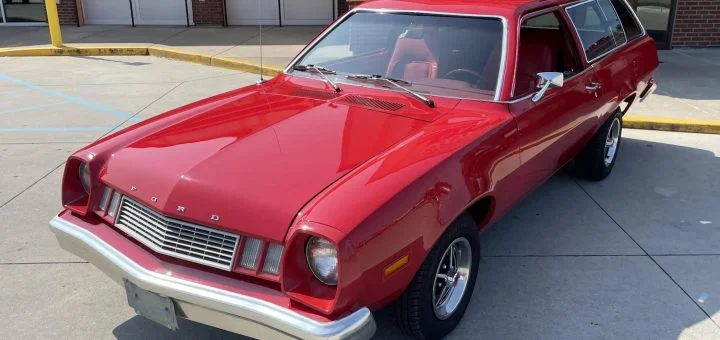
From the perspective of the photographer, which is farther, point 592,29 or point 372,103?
point 592,29

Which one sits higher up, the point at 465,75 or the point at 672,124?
the point at 465,75

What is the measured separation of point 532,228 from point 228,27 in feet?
37.3

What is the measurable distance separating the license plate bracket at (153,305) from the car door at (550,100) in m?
2.04

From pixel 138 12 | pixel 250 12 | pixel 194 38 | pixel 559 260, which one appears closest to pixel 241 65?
pixel 194 38

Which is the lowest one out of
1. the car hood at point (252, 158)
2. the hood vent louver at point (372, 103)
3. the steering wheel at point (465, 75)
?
the car hood at point (252, 158)

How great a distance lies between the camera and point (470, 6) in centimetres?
395

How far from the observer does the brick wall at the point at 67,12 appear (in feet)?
47.3

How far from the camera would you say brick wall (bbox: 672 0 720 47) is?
10.5 m

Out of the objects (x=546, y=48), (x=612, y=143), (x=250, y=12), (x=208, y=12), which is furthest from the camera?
(x=250, y=12)

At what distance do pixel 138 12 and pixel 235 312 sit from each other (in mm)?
13856

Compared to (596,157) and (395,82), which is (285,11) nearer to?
(596,157)

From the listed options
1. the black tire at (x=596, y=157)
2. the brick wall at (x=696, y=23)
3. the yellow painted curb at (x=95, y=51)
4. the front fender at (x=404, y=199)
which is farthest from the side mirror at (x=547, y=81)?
the yellow painted curb at (x=95, y=51)

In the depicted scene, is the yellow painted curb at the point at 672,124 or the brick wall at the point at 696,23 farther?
the brick wall at the point at 696,23

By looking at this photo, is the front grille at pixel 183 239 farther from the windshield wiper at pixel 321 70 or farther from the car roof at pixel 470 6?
the car roof at pixel 470 6
